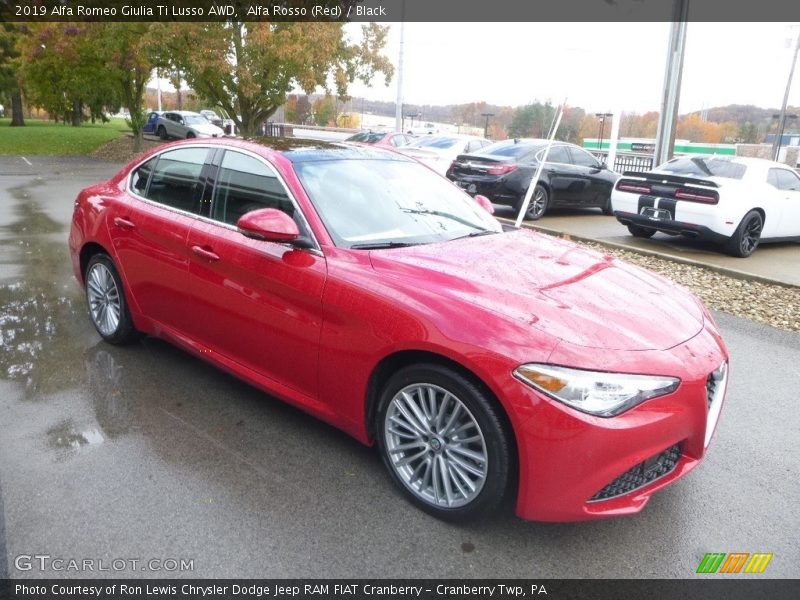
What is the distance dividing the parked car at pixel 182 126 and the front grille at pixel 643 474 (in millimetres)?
35061

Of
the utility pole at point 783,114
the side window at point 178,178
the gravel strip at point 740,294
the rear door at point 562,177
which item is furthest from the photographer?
the utility pole at point 783,114

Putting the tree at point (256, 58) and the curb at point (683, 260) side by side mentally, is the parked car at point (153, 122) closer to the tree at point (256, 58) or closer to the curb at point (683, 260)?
the tree at point (256, 58)

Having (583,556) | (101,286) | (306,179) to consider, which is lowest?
(583,556)

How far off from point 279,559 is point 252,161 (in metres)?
2.26

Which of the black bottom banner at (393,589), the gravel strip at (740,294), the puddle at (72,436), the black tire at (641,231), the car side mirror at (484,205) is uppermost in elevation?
the car side mirror at (484,205)

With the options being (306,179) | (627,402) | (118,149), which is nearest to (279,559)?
(627,402)

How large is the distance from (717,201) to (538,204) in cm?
399

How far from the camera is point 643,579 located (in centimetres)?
259

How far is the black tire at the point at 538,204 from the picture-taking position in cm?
1243

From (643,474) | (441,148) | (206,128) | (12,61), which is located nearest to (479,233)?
(643,474)

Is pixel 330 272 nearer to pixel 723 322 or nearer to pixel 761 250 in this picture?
pixel 723 322

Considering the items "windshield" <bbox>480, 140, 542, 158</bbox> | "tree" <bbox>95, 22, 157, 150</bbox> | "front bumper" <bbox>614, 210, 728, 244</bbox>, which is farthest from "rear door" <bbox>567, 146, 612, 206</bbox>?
"tree" <bbox>95, 22, 157, 150</bbox>

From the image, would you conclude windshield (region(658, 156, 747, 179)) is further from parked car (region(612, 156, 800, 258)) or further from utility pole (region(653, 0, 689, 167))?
utility pole (region(653, 0, 689, 167))

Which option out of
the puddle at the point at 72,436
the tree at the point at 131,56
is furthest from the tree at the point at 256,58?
the puddle at the point at 72,436
